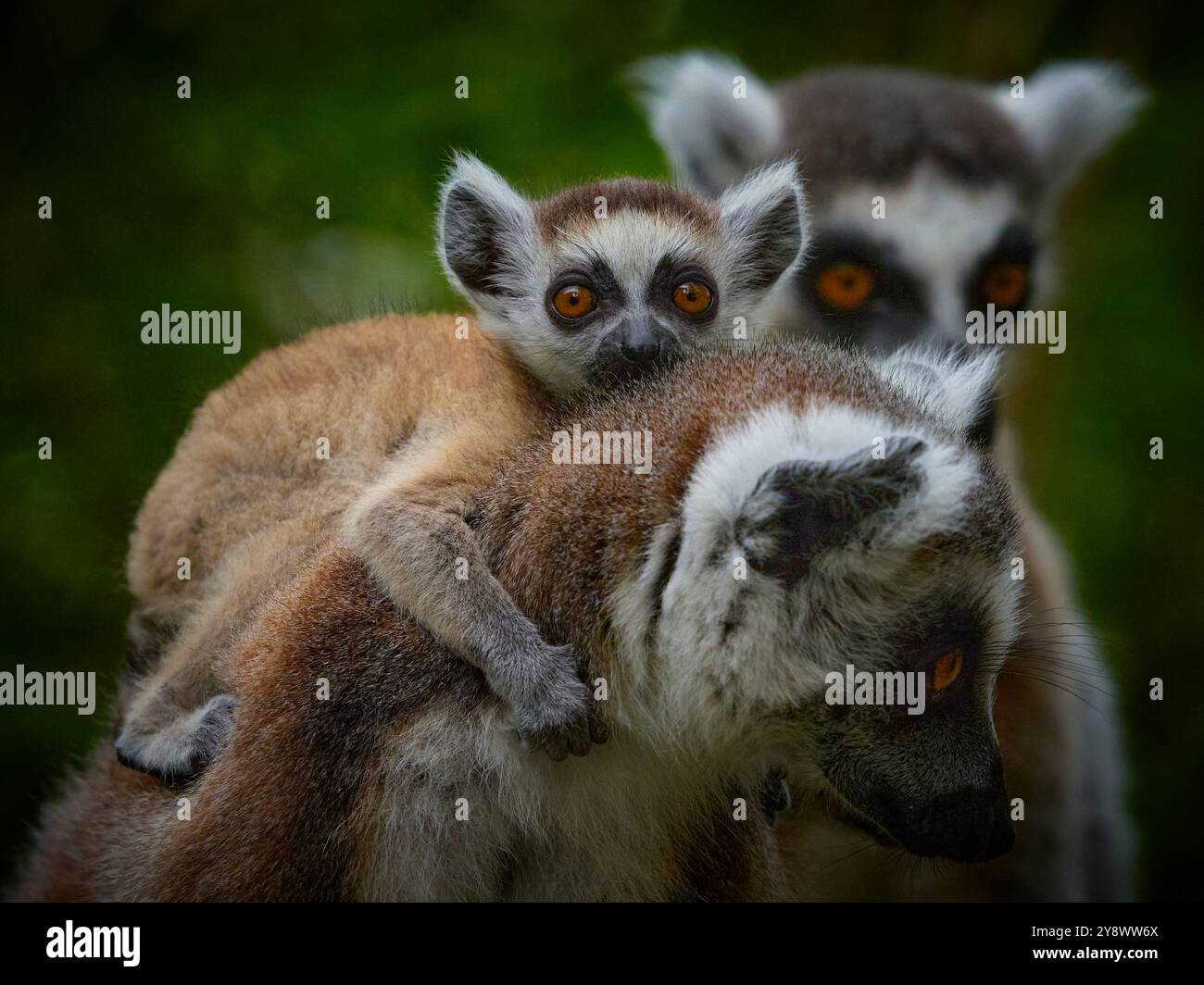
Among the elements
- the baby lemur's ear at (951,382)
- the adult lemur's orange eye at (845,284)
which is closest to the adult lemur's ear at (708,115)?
the adult lemur's orange eye at (845,284)

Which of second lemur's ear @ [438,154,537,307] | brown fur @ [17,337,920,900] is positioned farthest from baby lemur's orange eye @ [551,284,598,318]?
brown fur @ [17,337,920,900]

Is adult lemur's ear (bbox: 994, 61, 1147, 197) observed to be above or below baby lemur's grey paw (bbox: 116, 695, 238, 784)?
above

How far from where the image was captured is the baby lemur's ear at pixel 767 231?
3.40 metres

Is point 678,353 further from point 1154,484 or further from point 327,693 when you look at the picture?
point 1154,484

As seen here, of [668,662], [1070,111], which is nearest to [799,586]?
[668,662]

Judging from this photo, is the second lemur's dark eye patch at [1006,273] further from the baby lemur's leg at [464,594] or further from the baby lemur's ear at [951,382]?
the baby lemur's leg at [464,594]

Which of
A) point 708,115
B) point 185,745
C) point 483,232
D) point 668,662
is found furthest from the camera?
point 708,115

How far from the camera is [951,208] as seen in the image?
4117 mm

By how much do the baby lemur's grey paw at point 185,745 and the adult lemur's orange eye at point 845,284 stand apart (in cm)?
243

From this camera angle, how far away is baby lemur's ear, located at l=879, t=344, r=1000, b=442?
2.36 m

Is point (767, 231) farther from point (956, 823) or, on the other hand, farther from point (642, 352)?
point (956, 823)

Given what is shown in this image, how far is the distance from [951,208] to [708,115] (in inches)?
36.9

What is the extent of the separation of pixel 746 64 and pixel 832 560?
3.14 metres

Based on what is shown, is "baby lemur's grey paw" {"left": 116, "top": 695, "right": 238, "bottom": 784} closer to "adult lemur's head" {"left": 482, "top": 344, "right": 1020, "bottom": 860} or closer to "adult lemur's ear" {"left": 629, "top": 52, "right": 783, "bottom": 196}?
"adult lemur's head" {"left": 482, "top": 344, "right": 1020, "bottom": 860}
